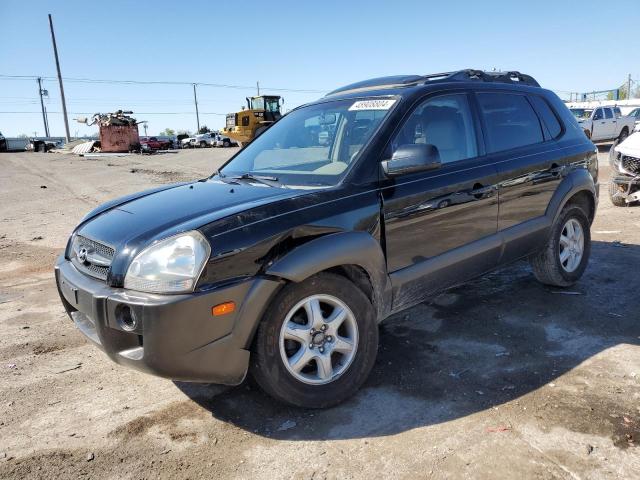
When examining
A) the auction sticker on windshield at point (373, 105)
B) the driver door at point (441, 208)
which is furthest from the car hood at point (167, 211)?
the auction sticker on windshield at point (373, 105)

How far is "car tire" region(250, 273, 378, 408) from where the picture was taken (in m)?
2.69

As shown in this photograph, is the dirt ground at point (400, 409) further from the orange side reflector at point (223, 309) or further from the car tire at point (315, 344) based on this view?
the orange side reflector at point (223, 309)

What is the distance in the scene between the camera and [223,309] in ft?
8.10

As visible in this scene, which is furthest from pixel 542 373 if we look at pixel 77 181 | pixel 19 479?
pixel 77 181

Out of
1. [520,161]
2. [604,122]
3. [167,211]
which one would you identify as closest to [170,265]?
[167,211]

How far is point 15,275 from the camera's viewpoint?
6.05m

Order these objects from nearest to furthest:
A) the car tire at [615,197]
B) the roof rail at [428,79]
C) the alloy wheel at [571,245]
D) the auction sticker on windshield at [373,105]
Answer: the auction sticker on windshield at [373,105] < the roof rail at [428,79] < the alloy wheel at [571,245] < the car tire at [615,197]

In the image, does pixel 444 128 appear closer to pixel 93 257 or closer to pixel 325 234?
pixel 325 234

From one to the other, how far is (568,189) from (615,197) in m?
5.36

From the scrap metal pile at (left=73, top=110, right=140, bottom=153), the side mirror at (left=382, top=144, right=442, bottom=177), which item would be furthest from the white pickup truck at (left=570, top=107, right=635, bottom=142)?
the scrap metal pile at (left=73, top=110, right=140, bottom=153)

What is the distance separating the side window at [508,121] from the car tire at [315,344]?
6.15ft

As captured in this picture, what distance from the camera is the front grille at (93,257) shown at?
2768 mm

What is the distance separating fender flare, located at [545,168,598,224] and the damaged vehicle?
15.3 ft

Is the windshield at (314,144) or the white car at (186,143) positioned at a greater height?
the white car at (186,143)
